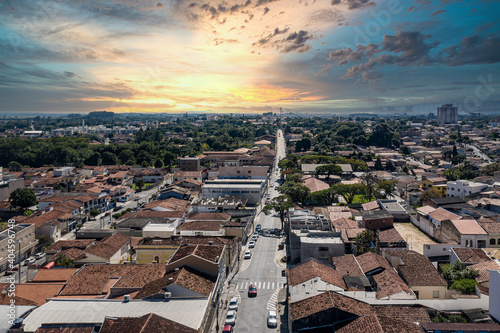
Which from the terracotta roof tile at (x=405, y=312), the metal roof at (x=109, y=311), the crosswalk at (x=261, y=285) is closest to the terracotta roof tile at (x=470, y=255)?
the terracotta roof tile at (x=405, y=312)

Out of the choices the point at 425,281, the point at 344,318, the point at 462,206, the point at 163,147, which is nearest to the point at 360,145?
the point at 163,147

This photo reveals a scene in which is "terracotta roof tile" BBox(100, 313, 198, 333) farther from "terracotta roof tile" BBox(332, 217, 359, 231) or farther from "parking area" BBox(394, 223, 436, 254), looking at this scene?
"parking area" BBox(394, 223, 436, 254)

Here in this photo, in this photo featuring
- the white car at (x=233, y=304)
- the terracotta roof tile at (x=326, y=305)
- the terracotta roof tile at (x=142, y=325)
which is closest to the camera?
the terracotta roof tile at (x=142, y=325)

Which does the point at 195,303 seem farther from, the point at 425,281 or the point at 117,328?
the point at 425,281

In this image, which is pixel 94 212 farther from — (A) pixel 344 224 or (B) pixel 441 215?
(B) pixel 441 215

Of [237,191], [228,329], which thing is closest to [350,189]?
[237,191]

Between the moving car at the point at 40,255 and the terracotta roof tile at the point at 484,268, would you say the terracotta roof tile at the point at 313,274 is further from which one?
the moving car at the point at 40,255
